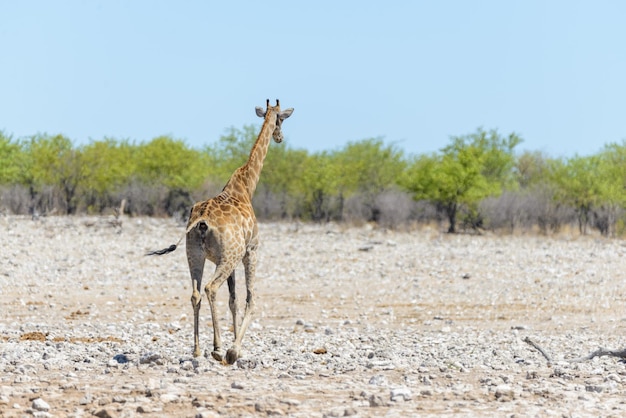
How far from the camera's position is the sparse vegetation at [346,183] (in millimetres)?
49281

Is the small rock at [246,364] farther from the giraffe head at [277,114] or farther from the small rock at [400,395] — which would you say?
the giraffe head at [277,114]

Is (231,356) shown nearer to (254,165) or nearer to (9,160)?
(254,165)

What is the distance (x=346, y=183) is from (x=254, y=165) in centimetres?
4635

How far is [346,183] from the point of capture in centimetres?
5919

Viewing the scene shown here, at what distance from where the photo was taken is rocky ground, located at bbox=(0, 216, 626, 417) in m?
8.55

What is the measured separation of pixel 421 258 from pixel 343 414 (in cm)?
2097

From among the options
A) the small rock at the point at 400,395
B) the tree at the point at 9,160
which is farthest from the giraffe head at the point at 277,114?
the tree at the point at 9,160

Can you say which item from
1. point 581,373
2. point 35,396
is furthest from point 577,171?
point 35,396

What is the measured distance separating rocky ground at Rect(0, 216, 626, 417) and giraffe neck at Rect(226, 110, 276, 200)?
85.3 inches

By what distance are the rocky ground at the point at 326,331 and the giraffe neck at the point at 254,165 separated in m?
2.17

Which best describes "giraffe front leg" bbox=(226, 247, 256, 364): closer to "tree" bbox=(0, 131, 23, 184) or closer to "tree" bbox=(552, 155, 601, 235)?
"tree" bbox=(552, 155, 601, 235)

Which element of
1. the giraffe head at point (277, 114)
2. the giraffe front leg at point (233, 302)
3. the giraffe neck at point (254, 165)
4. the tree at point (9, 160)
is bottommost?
the giraffe front leg at point (233, 302)

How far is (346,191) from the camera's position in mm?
59219

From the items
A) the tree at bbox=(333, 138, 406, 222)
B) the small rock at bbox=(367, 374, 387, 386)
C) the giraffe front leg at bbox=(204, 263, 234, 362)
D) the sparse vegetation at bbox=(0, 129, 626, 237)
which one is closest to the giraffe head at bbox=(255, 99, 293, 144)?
the giraffe front leg at bbox=(204, 263, 234, 362)
